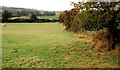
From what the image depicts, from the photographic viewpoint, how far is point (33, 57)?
6.86 meters

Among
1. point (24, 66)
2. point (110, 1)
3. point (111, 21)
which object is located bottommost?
point (24, 66)

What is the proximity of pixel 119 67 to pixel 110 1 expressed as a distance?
3478 millimetres

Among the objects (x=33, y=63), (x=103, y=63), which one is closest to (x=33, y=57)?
(x=33, y=63)

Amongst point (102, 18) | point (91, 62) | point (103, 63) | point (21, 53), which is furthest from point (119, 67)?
point (21, 53)

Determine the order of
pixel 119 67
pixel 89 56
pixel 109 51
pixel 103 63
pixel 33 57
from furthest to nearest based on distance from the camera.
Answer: pixel 109 51, pixel 89 56, pixel 33 57, pixel 103 63, pixel 119 67

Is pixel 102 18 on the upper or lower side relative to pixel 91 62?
upper

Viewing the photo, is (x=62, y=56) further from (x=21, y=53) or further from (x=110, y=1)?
(x=110, y=1)

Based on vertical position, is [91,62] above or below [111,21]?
below

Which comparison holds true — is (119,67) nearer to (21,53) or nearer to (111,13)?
(111,13)

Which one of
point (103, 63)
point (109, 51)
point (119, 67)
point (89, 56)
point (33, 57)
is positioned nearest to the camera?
point (119, 67)

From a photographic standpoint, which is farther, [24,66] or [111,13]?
[111,13]

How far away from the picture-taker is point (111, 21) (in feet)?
24.9

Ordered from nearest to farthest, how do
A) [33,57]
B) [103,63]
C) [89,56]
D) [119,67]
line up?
1. [119,67]
2. [103,63]
3. [33,57]
4. [89,56]

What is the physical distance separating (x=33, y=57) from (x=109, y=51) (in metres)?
4.34
